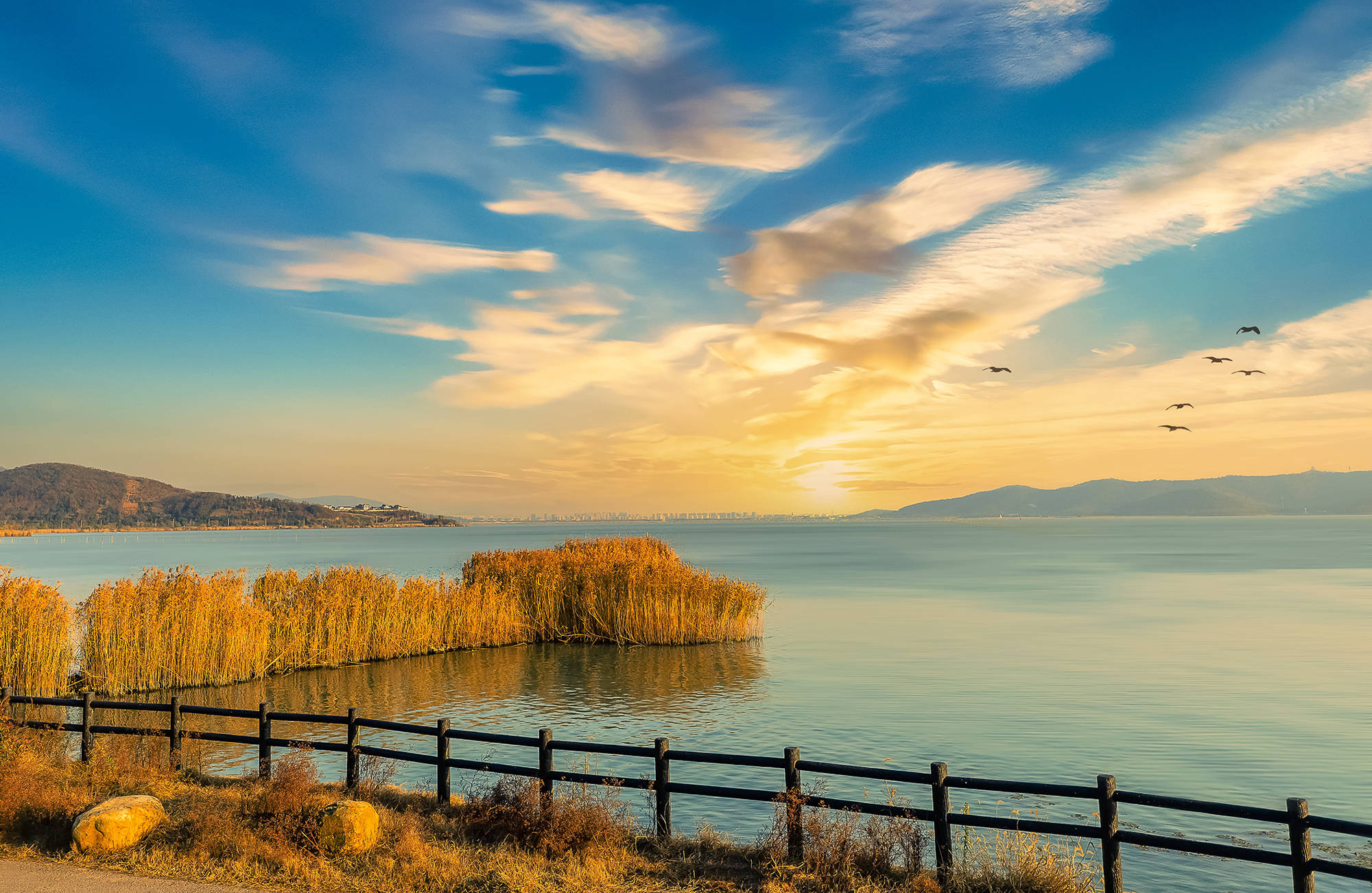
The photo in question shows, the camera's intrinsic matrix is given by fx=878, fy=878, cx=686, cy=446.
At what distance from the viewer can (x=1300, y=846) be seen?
9188 mm

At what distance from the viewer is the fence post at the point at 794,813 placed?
11633 millimetres

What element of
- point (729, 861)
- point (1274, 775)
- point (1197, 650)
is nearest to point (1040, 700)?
point (1274, 775)

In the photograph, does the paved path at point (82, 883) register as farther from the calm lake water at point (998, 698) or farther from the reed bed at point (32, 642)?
the reed bed at point (32, 642)

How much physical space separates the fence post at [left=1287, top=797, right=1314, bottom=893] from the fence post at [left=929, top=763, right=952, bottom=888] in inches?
139

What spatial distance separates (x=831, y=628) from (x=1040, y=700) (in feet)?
60.2

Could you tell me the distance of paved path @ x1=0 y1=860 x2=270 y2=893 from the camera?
35.1 feet

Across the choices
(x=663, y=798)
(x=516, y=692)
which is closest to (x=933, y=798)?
(x=663, y=798)

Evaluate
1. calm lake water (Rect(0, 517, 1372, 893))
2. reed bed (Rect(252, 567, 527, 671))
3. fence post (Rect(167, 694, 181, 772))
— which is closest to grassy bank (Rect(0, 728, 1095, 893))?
fence post (Rect(167, 694, 181, 772))

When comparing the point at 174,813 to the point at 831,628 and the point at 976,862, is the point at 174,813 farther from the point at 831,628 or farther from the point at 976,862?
the point at 831,628

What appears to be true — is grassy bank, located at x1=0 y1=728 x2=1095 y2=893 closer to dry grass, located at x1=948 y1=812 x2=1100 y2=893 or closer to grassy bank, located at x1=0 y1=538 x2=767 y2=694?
dry grass, located at x1=948 y1=812 x2=1100 y2=893

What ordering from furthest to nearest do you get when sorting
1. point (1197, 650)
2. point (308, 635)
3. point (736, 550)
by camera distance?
point (736, 550)
point (1197, 650)
point (308, 635)

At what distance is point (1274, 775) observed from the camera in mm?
20969

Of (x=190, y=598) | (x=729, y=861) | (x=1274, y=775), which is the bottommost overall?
(x=1274, y=775)

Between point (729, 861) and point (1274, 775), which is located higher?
point (729, 861)
